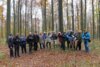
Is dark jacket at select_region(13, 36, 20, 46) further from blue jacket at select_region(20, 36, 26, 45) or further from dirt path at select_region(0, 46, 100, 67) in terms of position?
dirt path at select_region(0, 46, 100, 67)

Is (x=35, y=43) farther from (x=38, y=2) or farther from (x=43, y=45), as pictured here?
(x=38, y=2)

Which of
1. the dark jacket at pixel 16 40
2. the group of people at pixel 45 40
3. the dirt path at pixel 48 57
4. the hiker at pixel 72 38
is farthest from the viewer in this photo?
the hiker at pixel 72 38

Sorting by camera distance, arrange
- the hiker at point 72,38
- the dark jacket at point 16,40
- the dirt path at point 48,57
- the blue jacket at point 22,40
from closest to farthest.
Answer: the dirt path at point 48,57 → the dark jacket at point 16,40 → the hiker at point 72,38 → the blue jacket at point 22,40

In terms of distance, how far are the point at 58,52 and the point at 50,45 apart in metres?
2.33

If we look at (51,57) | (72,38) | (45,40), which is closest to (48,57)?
(51,57)

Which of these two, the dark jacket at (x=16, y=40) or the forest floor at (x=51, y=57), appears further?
the dark jacket at (x=16, y=40)

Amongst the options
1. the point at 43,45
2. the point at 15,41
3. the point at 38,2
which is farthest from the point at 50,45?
the point at 38,2

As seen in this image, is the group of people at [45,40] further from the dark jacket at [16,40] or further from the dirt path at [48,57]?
the dirt path at [48,57]

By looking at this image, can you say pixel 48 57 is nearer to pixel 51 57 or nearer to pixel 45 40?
pixel 51 57

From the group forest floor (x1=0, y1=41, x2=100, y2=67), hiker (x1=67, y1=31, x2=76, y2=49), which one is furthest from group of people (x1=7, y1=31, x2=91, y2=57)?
forest floor (x1=0, y1=41, x2=100, y2=67)

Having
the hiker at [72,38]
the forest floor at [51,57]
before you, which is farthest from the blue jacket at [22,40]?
the hiker at [72,38]

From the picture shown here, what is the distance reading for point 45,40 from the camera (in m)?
22.0

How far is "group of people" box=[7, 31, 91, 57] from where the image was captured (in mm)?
19734

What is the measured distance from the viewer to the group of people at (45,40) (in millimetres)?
19734
